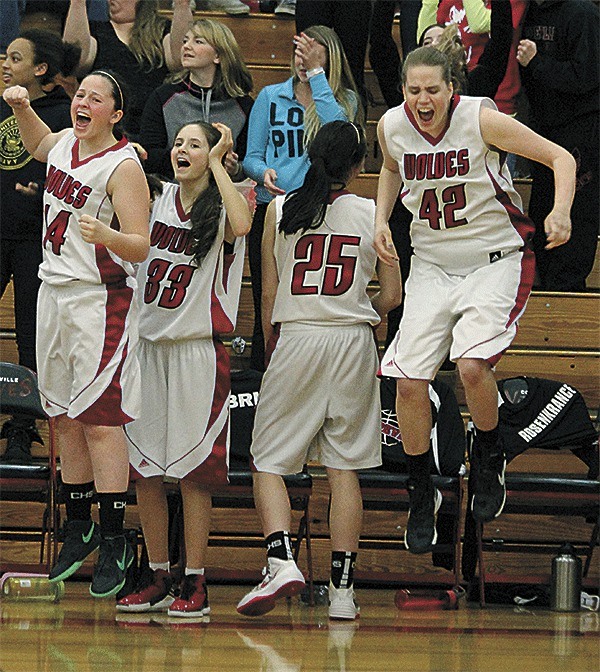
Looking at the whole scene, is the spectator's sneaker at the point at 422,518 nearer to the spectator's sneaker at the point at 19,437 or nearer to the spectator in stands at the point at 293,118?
the spectator in stands at the point at 293,118

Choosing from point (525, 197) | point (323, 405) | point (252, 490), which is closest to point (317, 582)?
point (252, 490)

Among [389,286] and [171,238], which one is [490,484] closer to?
[389,286]

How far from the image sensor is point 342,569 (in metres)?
4.88

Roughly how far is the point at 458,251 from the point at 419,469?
84 centimetres

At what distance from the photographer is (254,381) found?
5.74 metres

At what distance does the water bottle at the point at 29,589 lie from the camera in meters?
5.04

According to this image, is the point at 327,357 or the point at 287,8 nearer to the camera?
the point at 327,357

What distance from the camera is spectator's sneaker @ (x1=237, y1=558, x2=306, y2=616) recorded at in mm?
4543

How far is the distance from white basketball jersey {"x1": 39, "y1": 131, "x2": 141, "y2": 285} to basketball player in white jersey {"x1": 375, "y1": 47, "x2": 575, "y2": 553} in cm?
100

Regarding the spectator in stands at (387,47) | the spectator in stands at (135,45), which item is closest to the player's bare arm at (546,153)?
the spectator in stands at (387,47)

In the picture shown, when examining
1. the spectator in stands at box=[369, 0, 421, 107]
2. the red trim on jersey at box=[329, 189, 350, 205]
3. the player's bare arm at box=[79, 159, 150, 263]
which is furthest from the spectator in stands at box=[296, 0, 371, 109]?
the player's bare arm at box=[79, 159, 150, 263]

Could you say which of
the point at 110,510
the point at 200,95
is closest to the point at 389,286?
the point at 110,510

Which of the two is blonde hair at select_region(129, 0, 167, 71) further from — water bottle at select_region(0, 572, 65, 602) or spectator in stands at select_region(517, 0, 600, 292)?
water bottle at select_region(0, 572, 65, 602)

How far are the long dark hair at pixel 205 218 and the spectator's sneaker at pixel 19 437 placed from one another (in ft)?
4.51
